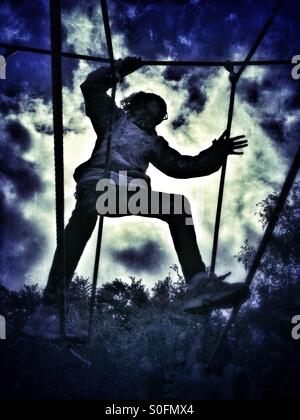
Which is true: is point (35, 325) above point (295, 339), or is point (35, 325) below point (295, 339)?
below

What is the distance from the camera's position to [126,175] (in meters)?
3.62

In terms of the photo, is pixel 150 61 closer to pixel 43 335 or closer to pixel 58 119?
pixel 58 119

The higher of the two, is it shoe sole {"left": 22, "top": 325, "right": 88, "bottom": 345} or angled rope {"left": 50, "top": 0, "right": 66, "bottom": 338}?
angled rope {"left": 50, "top": 0, "right": 66, "bottom": 338}

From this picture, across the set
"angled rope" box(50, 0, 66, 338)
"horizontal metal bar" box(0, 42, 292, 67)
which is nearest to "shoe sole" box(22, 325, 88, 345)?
"angled rope" box(50, 0, 66, 338)

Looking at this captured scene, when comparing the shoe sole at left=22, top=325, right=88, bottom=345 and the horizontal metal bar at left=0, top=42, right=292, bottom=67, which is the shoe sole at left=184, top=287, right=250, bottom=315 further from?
the horizontal metal bar at left=0, top=42, right=292, bottom=67

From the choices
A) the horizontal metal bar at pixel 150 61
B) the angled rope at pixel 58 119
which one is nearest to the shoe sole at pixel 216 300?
the angled rope at pixel 58 119

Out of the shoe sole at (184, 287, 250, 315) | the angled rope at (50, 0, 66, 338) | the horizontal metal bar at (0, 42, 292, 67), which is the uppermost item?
the horizontal metal bar at (0, 42, 292, 67)

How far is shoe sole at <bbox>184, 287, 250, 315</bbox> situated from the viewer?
2768 millimetres

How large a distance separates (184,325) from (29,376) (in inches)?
338

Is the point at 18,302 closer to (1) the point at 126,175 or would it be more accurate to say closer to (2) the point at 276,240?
(2) the point at 276,240

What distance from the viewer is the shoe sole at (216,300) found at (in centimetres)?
277
